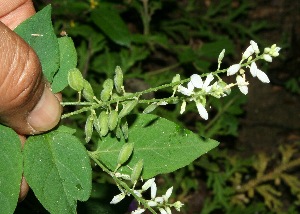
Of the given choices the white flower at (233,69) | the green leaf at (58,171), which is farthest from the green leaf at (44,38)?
the white flower at (233,69)

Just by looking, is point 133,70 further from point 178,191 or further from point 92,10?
point 178,191

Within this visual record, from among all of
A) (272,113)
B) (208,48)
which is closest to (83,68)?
(208,48)

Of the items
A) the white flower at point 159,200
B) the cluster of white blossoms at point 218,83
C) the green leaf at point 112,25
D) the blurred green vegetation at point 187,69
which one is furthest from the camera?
the blurred green vegetation at point 187,69

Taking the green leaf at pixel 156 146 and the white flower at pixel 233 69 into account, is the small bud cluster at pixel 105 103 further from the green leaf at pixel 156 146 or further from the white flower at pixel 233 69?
the white flower at pixel 233 69

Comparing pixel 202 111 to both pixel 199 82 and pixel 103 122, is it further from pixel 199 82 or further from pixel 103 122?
pixel 103 122

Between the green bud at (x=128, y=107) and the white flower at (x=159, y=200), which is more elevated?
the green bud at (x=128, y=107)

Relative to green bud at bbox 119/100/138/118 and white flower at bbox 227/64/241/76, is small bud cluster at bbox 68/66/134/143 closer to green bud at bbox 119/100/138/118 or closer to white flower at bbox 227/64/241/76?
green bud at bbox 119/100/138/118

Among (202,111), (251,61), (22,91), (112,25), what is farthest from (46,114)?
(112,25)
